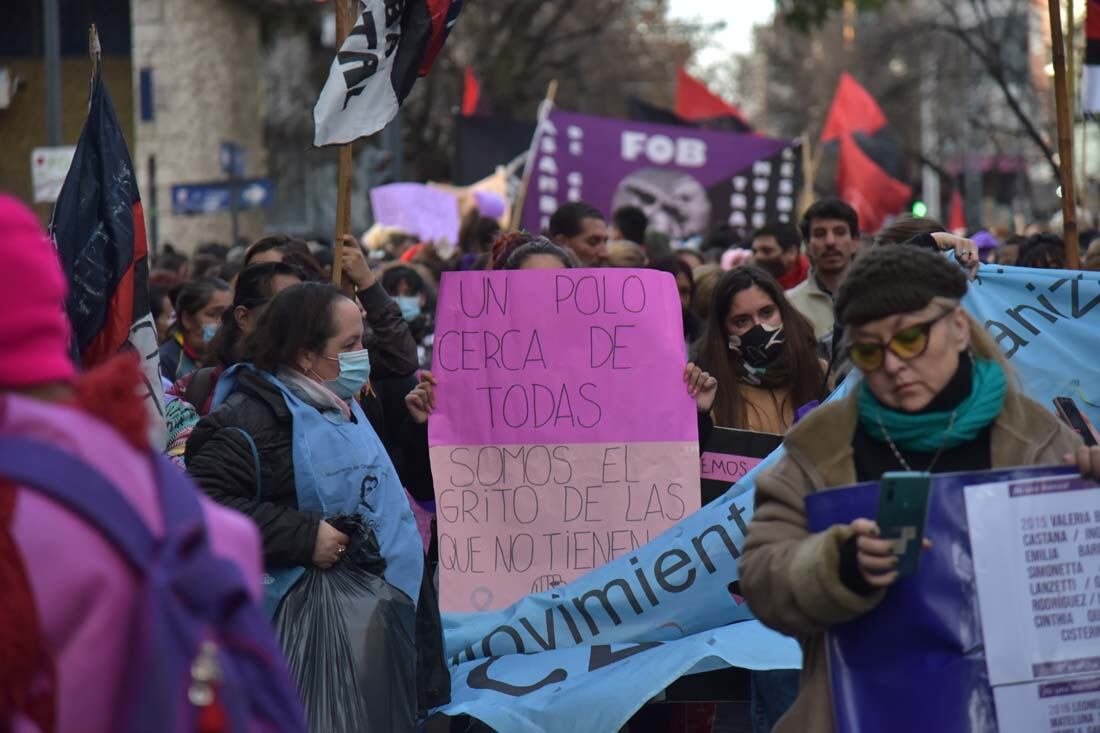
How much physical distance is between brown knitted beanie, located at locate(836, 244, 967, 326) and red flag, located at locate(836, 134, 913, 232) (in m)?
13.6

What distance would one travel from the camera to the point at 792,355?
591 cm

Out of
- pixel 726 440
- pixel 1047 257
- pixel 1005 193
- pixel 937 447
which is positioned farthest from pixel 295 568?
pixel 1005 193

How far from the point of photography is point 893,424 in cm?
332

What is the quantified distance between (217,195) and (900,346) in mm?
18211

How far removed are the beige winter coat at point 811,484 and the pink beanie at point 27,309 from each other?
4.76ft

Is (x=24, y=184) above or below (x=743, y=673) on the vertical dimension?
above

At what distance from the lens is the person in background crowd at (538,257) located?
637cm

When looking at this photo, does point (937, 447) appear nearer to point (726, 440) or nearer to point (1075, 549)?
point (1075, 549)

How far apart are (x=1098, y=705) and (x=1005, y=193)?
120ft

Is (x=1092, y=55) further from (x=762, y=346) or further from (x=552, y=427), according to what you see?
(x=552, y=427)

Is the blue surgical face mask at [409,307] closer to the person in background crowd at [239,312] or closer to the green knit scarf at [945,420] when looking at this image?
the person in background crowd at [239,312]

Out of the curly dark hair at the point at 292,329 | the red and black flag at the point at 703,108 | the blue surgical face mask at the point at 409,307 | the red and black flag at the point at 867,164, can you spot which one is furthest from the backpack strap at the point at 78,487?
the red and black flag at the point at 703,108

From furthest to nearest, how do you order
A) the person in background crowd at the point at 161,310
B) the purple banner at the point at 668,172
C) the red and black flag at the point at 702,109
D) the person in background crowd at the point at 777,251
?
the red and black flag at the point at 702,109 → the purple banner at the point at 668,172 → the person in background crowd at the point at 777,251 → the person in background crowd at the point at 161,310

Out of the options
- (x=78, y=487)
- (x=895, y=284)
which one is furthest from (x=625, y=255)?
(x=78, y=487)
